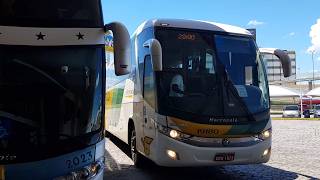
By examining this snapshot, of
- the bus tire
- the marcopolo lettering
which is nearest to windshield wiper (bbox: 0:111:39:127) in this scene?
the marcopolo lettering

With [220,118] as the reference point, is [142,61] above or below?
above

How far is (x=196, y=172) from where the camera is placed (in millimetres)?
10875

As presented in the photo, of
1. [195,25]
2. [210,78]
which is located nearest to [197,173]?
[210,78]

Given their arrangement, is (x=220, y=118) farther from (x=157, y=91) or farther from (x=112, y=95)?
(x=112, y=95)

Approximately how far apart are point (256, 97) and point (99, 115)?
4.12 m

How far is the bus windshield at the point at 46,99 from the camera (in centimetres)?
554

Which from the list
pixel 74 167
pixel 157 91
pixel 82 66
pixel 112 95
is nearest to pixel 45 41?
pixel 82 66

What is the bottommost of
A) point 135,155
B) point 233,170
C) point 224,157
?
point 233,170

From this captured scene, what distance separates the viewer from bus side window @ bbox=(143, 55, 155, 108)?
375 inches

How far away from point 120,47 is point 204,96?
326 centimetres

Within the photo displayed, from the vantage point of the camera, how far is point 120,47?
621 cm

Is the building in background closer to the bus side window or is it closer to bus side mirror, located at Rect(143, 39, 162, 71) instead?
the bus side window

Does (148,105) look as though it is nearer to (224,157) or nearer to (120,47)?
(224,157)

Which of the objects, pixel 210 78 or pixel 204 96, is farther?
pixel 210 78
